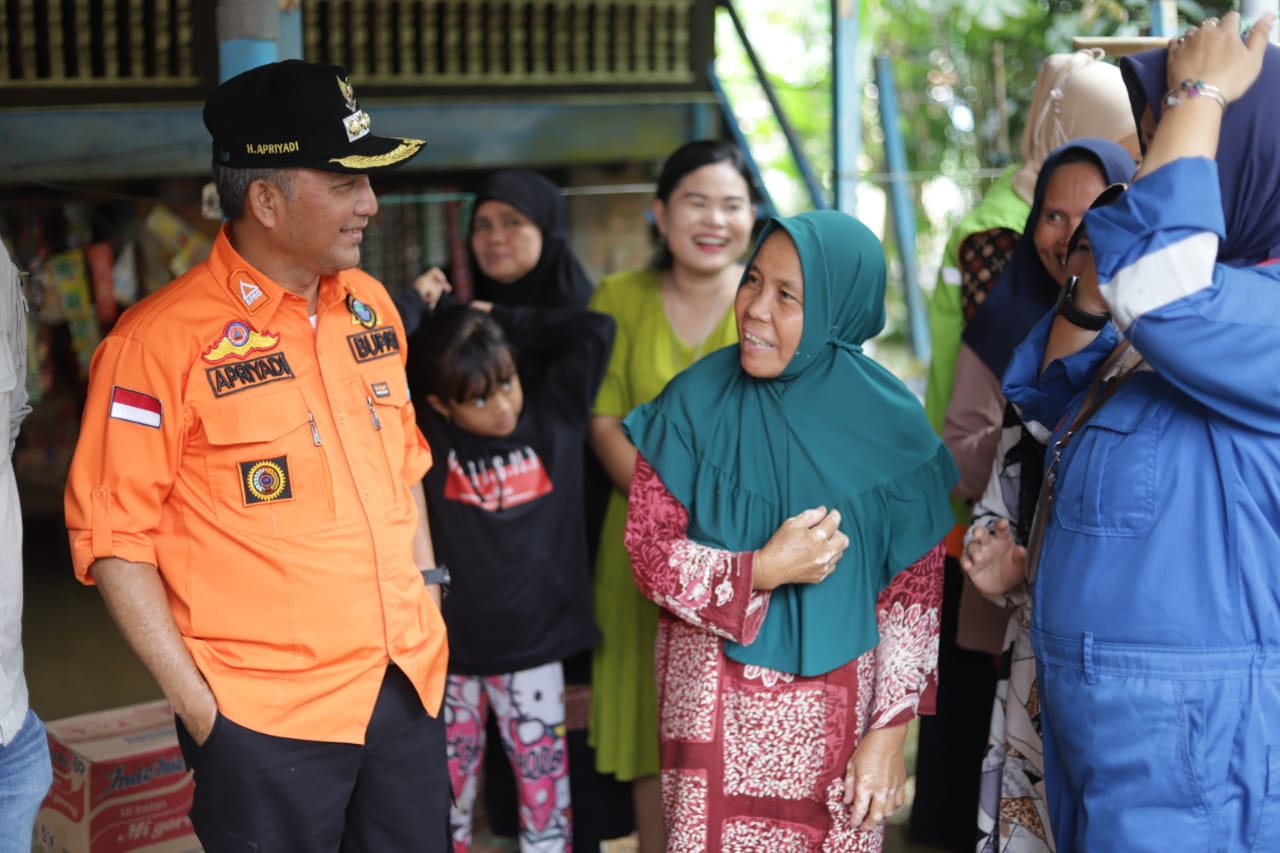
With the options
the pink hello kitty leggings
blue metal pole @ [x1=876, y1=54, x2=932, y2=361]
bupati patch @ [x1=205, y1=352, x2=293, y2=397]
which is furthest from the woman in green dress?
blue metal pole @ [x1=876, y1=54, x2=932, y2=361]

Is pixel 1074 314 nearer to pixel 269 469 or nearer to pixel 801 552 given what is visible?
pixel 801 552

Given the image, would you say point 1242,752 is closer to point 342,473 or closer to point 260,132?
point 342,473

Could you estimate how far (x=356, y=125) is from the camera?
2.09 metres

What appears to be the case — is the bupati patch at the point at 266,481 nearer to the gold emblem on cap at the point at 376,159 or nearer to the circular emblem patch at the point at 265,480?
the circular emblem patch at the point at 265,480

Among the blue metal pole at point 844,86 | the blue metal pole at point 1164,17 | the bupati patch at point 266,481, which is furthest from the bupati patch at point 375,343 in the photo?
the blue metal pole at point 844,86

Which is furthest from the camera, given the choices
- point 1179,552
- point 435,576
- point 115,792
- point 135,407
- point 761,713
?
point 115,792

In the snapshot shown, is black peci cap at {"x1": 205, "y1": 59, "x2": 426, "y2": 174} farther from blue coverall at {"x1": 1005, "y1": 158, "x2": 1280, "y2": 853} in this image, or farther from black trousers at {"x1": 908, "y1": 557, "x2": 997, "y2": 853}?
black trousers at {"x1": 908, "y1": 557, "x2": 997, "y2": 853}

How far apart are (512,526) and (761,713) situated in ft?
2.91

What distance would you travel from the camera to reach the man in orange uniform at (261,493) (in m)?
1.97

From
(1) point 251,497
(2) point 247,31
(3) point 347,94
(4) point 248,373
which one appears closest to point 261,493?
(1) point 251,497

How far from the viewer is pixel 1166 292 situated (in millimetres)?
1588

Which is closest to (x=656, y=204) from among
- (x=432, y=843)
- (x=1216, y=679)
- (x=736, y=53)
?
(x=432, y=843)

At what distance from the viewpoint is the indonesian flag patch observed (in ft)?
6.41

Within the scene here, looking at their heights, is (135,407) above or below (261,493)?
above
